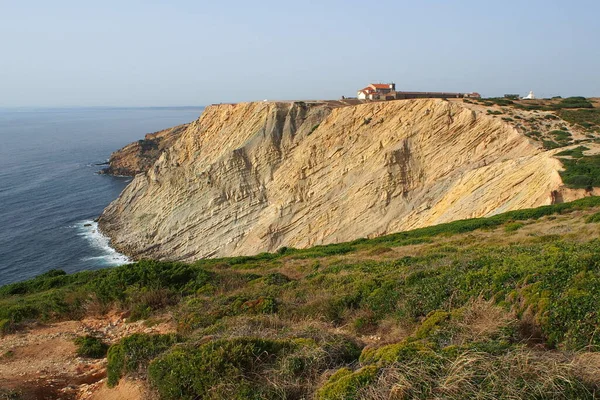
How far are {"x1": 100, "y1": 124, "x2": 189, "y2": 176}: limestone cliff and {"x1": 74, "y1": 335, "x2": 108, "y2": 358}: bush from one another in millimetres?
68131

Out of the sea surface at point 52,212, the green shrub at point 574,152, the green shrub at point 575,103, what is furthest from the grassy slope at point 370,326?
the sea surface at point 52,212

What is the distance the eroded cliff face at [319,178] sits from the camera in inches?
1101

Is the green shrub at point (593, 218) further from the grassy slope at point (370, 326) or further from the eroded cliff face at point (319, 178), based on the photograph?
the eroded cliff face at point (319, 178)

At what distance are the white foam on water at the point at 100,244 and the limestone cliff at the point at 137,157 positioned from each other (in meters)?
28.3

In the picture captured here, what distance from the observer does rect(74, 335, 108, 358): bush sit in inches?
369

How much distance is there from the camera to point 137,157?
3093 inches

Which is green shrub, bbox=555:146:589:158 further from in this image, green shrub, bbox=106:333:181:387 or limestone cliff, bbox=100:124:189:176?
limestone cliff, bbox=100:124:189:176

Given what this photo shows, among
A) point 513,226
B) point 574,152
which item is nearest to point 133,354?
point 513,226

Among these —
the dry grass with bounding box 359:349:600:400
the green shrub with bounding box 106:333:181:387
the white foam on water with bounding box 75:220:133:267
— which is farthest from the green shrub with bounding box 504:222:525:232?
the white foam on water with bounding box 75:220:133:267

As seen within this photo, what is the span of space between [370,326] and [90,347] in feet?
20.0

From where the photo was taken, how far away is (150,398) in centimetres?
654

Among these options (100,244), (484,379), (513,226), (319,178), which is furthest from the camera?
(100,244)

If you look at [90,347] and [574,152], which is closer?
[90,347]

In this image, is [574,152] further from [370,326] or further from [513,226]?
[370,326]
